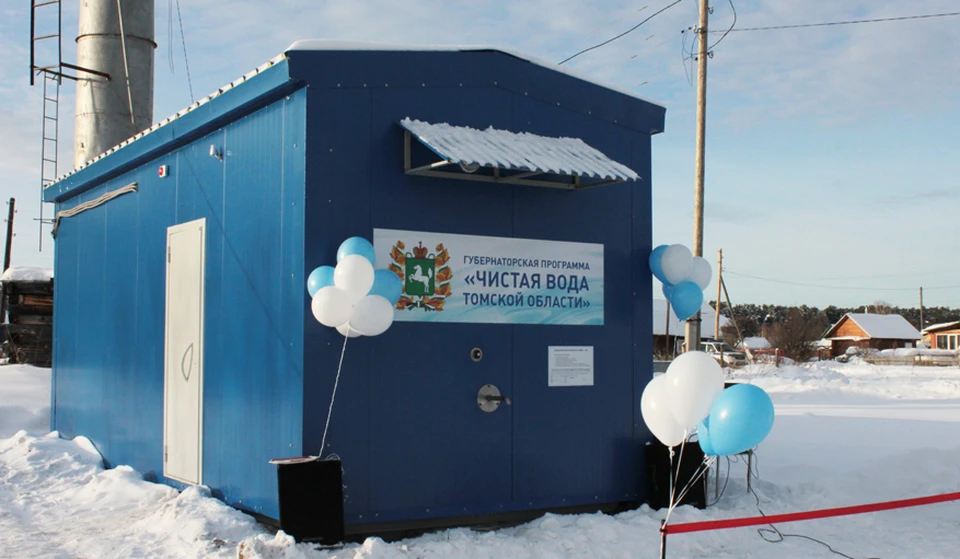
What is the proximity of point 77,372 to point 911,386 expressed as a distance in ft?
65.6

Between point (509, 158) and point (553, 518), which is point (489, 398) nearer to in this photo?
point (553, 518)

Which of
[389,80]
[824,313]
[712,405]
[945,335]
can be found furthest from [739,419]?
[824,313]

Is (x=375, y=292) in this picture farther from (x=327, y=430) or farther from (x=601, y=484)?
(x=601, y=484)

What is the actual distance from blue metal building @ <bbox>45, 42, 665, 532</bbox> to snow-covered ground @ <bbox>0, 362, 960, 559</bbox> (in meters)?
0.44

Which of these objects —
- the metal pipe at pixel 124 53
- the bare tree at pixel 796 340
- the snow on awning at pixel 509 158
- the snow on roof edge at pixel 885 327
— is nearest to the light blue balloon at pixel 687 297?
the snow on awning at pixel 509 158

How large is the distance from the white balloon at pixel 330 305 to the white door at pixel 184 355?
2.52 metres

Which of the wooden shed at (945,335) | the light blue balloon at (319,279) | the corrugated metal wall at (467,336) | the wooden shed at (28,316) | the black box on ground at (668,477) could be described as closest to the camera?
the light blue balloon at (319,279)

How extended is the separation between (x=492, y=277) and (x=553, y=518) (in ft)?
6.76

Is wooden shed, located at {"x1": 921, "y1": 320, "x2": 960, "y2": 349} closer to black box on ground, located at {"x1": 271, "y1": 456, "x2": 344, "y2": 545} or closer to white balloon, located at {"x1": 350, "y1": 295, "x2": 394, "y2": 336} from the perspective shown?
white balloon, located at {"x1": 350, "y1": 295, "x2": 394, "y2": 336}

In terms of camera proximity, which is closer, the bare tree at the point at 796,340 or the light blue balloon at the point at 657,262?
the light blue balloon at the point at 657,262

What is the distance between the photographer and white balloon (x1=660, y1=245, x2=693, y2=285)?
812 centimetres

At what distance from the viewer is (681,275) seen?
8195mm

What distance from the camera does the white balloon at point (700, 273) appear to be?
27.0 feet

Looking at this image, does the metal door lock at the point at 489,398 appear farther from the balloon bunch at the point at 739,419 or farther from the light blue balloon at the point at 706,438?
the balloon bunch at the point at 739,419
